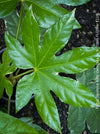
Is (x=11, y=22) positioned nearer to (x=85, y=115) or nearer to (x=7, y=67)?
(x=7, y=67)

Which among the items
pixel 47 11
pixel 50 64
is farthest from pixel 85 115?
pixel 47 11

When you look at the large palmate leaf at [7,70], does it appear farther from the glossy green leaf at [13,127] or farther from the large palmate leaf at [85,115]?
the large palmate leaf at [85,115]

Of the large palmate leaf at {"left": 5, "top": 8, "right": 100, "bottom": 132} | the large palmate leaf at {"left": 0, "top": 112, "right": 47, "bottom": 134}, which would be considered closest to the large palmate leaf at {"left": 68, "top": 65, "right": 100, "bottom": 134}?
the large palmate leaf at {"left": 5, "top": 8, "right": 100, "bottom": 132}

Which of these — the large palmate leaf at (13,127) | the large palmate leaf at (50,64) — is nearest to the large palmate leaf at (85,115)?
the large palmate leaf at (50,64)

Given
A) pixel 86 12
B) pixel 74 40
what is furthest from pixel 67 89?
pixel 86 12

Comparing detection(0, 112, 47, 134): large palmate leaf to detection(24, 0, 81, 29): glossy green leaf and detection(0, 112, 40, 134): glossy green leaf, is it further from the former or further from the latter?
detection(24, 0, 81, 29): glossy green leaf

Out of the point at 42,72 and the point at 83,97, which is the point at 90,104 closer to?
the point at 83,97
